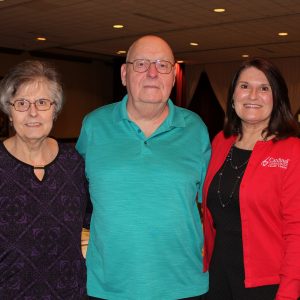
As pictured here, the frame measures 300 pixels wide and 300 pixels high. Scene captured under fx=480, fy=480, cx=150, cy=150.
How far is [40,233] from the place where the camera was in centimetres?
204

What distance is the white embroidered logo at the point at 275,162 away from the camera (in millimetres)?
2105

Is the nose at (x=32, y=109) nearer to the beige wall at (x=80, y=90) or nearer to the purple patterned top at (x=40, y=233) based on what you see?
the purple patterned top at (x=40, y=233)

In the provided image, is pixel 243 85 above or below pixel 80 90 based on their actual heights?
below

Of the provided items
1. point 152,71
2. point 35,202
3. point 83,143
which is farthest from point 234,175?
point 35,202

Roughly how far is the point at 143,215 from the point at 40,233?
444 mm

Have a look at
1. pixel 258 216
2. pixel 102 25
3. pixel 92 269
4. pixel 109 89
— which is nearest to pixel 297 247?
pixel 258 216

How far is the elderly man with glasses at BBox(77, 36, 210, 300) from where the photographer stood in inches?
79.9

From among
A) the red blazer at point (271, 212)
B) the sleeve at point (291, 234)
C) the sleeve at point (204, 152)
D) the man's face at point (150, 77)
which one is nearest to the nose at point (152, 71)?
the man's face at point (150, 77)

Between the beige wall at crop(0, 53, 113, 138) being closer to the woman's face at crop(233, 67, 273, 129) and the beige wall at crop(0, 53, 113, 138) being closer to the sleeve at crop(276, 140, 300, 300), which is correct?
the woman's face at crop(233, 67, 273, 129)

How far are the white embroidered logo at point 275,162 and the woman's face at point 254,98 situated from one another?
23 centimetres

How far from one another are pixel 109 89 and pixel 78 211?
13.6m

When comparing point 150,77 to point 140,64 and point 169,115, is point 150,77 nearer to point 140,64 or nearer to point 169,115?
point 140,64

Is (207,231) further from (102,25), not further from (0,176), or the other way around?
(102,25)

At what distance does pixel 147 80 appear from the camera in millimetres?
2195
